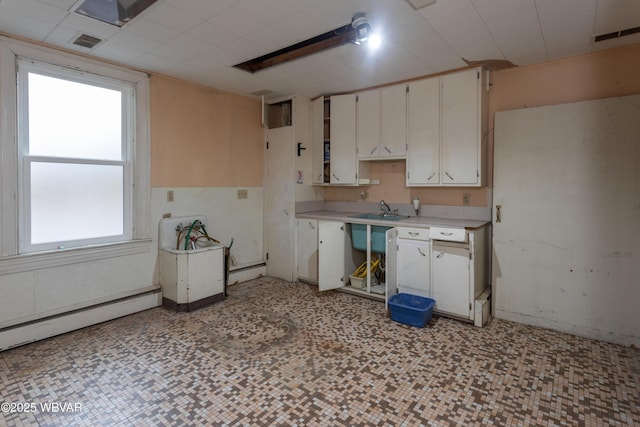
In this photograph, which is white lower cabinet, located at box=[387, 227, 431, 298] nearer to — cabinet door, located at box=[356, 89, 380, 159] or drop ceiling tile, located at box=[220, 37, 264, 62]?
cabinet door, located at box=[356, 89, 380, 159]

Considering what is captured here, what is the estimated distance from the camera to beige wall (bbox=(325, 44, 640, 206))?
2840 millimetres

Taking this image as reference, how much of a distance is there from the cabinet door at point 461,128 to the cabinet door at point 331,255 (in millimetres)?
1324

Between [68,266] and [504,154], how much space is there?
4119mm

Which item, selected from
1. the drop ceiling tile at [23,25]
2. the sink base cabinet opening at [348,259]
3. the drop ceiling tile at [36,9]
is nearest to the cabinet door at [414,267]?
the sink base cabinet opening at [348,259]

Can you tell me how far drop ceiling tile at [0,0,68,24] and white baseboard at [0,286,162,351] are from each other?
2363 millimetres

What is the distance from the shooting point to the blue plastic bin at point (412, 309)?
3018 millimetres

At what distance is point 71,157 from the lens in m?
3.03

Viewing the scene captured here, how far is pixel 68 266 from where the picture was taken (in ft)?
9.76

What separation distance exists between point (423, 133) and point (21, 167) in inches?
146

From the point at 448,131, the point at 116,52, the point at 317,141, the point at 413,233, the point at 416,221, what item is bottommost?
the point at 413,233

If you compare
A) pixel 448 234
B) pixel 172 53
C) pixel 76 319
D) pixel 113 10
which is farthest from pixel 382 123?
pixel 76 319

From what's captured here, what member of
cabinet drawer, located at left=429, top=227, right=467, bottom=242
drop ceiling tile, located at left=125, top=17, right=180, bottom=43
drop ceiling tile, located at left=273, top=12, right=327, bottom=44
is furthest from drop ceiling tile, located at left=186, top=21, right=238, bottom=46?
cabinet drawer, located at left=429, top=227, right=467, bottom=242

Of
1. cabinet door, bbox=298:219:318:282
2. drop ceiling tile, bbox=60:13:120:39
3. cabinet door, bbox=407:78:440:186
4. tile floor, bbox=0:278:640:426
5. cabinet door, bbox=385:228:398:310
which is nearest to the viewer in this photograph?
tile floor, bbox=0:278:640:426

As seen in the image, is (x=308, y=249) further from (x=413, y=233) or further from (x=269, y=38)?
(x=269, y=38)
